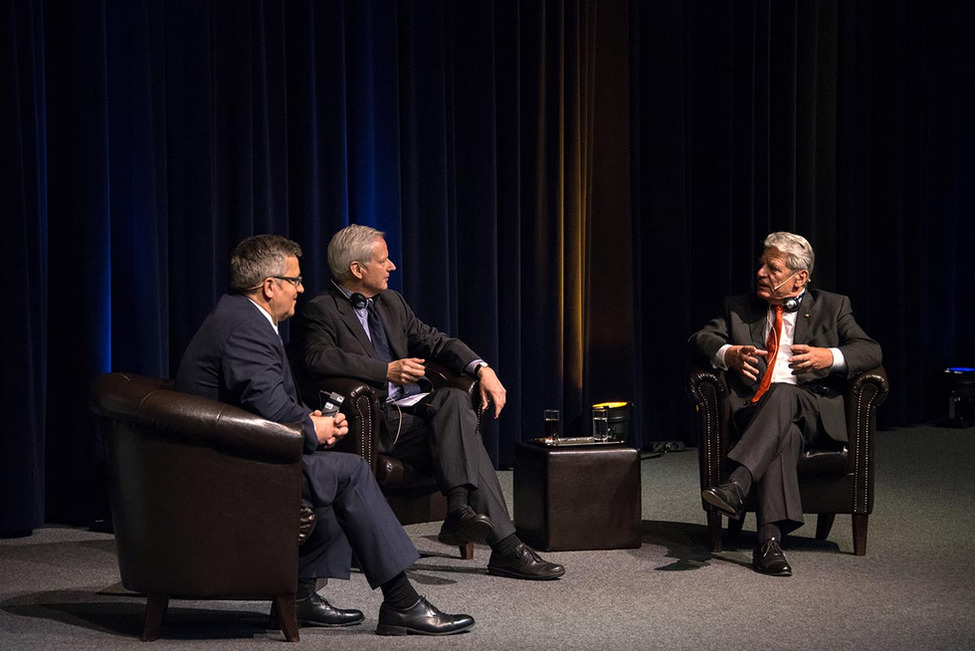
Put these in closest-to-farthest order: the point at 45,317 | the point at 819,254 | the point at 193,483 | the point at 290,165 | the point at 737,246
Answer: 1. the point at 193,483
2. the point at 45,317
3. the point at 290,165
4. the point at 737,246
5. the point at 819,254

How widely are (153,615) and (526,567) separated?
123 cm

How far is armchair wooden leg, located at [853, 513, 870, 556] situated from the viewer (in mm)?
4328

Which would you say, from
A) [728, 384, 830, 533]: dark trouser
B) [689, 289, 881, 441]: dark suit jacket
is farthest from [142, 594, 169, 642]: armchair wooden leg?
[689, 289, 881, 441]: dark suit jacket

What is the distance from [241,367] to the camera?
327 centimetres

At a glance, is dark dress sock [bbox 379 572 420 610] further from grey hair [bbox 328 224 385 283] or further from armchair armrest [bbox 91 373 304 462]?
grey hair [bbox 328 224 385 283]

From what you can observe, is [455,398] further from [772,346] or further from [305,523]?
[772,346]

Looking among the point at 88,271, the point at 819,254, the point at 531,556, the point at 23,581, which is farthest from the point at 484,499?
the point at 819,254

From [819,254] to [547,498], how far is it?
4.06m

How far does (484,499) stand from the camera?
4039 mm

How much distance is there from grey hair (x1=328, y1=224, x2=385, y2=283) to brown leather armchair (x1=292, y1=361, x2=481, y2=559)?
393 millimetres

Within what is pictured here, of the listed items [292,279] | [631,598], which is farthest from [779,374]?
[292,279]

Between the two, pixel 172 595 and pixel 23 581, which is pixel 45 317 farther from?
pixel 172 595

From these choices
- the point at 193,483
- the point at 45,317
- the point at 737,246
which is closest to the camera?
the point at 193,483

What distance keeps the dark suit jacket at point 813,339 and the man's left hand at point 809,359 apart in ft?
0.19
